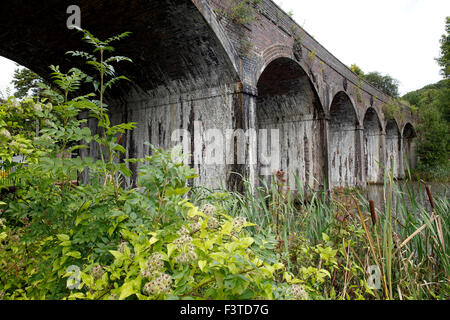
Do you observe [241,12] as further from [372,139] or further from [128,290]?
[372,139]

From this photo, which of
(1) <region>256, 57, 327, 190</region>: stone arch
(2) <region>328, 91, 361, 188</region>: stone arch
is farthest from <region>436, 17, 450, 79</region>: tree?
(1) <region>256, 57, 327, 190</region>: stone arch

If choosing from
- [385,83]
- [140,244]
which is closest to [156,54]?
[140,244]

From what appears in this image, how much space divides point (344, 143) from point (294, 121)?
493 centimetres

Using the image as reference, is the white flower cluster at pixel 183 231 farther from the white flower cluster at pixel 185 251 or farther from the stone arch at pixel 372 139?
the stone arch at pixel 372 139

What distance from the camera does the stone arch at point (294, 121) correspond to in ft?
25.3

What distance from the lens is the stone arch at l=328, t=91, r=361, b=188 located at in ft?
38.0

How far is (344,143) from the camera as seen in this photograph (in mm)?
12297

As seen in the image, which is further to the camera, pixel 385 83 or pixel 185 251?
pixel 385 83

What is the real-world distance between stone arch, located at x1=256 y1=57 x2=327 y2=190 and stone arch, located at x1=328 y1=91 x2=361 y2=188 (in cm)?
339

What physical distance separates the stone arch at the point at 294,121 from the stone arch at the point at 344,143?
133 inches

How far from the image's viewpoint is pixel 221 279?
0.94 meters

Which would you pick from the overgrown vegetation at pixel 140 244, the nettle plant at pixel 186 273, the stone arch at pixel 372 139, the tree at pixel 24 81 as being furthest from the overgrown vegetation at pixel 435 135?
the tree at pixel 24 81

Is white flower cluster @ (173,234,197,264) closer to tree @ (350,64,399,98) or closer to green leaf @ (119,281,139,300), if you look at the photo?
green leaf @ (119,281,139,300)

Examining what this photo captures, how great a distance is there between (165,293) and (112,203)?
25.4 inches
